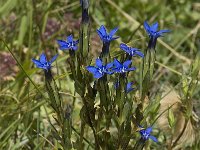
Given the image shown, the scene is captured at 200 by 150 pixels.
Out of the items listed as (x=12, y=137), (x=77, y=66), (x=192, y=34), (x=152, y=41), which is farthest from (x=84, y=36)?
(x=192, y=34)

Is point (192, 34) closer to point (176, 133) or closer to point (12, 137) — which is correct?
point (176, 133)

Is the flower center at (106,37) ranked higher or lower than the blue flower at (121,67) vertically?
higher

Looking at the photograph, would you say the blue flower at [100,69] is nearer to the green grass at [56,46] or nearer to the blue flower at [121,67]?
the blue flower at [121,67]

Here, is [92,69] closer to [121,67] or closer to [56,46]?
[121,67]

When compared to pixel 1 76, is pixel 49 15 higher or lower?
higher

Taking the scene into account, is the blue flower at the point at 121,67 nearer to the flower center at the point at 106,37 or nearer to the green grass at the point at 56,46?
the flower center at the point at 106,37

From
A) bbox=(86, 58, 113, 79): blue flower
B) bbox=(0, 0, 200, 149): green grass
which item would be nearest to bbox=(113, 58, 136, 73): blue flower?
bbox=(86, 58, 113, 79): blue flower

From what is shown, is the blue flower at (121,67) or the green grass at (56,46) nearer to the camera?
the blue flower at (121,67)

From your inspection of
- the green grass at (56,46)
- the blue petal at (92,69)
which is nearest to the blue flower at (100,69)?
the blue petal at (92,69)

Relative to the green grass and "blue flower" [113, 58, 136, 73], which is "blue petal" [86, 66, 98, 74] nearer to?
"blue flower" [113, 58, 136, 73]

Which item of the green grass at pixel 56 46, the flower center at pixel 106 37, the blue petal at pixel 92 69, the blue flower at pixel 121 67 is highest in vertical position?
the green grass at pixel 56 46

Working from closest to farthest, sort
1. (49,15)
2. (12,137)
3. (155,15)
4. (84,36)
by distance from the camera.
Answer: (84,36) → (12,137) → (49,15) → (155,15)
